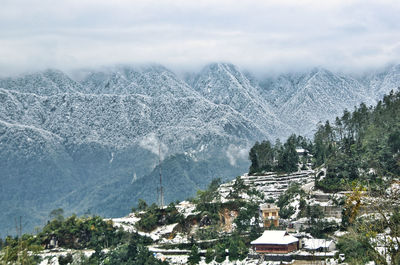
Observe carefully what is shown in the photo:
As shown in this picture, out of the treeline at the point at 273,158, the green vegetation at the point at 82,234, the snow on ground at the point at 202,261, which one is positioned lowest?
the snow on ground at the point at 202,261

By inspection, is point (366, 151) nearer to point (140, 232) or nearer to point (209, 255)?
point (209, 255)

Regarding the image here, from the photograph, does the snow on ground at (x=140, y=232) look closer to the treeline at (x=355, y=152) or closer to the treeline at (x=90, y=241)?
the treeline at (x=90, y=241)

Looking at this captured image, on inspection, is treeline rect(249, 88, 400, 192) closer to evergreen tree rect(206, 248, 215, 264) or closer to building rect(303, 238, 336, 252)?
building rect(303, 238, 336, 252)

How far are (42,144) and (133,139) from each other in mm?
24793

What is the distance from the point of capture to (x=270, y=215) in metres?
84.7

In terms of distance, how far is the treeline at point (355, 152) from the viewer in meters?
Answer: 84.9

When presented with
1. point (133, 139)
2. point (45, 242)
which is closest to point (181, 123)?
point (133, 139)

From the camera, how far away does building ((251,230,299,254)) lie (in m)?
72.0

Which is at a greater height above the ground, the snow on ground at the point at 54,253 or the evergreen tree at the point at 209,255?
the evergreen tree at the point at 209,255

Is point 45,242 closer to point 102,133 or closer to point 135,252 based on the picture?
point 135,252

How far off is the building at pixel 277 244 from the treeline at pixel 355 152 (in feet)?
26.4

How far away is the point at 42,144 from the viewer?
184m

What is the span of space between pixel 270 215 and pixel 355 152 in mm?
16039

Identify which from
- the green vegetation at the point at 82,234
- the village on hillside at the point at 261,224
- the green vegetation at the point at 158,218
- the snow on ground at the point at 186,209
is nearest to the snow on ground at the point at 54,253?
the village on hillside at the point at 261,224
